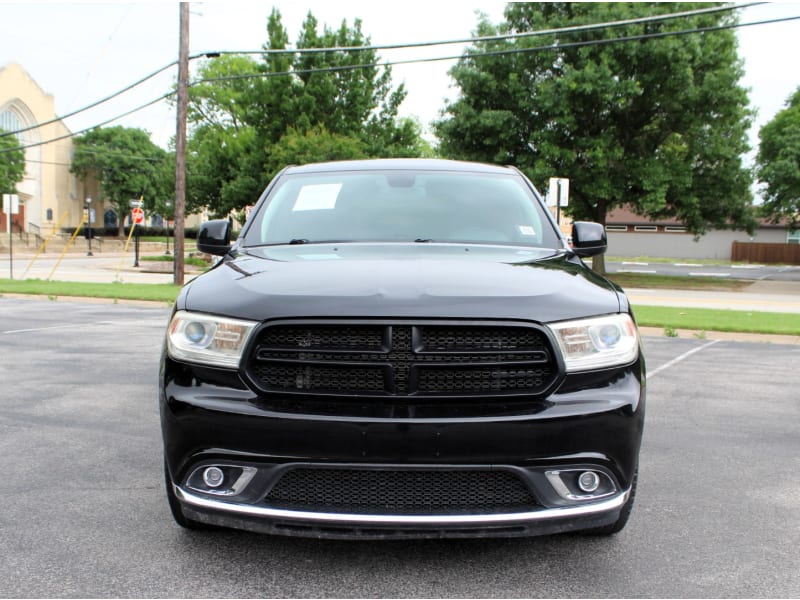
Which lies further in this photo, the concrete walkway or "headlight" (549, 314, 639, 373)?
the concrete walkway

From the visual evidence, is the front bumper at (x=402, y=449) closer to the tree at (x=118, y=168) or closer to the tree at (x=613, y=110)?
the tree at (x=613, y=110)

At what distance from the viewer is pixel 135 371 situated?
753cm

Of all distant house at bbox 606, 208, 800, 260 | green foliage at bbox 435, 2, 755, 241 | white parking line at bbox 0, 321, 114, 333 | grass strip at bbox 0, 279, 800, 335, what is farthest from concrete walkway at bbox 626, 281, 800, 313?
distant house at bbox 606, 208, 800, 260

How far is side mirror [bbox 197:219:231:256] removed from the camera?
13.9 ft

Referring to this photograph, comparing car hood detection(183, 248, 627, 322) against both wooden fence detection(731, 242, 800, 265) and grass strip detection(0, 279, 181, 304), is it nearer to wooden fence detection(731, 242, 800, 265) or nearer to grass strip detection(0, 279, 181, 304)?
grass strip detection(0, 279, 181, 304)

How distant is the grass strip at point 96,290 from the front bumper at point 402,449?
1335cm

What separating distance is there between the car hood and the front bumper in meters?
0.29

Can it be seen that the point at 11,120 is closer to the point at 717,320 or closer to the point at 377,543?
the point at 717,320

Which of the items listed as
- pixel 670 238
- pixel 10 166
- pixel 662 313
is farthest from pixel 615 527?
pixel 10 166

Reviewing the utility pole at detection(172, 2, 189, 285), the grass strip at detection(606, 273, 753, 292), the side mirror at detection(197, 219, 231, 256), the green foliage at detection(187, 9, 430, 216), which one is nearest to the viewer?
the side mirror at detection(197, 219, 231, 256)

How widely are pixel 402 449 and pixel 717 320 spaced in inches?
475

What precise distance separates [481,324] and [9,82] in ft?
229

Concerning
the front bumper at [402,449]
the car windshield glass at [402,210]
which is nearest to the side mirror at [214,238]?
the car windshield glass at [402,210]

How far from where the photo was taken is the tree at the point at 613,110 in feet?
85.1
